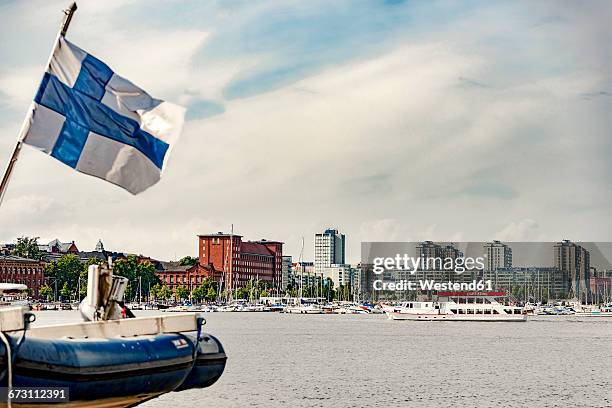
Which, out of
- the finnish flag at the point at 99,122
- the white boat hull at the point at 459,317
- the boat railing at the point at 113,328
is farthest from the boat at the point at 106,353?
the white boat hull at the point at 459,317

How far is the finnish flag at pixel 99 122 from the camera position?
1595 centimetres

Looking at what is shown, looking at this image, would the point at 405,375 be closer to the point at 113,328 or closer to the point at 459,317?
the point at 113,328

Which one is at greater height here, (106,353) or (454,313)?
(454,313)

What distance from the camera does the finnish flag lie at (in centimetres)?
1595

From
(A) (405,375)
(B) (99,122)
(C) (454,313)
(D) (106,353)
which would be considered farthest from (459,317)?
(B) (99,122)

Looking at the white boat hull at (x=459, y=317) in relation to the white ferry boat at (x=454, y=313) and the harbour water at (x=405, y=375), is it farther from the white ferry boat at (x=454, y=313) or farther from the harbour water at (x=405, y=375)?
the harbour water at (x=405, y=375)

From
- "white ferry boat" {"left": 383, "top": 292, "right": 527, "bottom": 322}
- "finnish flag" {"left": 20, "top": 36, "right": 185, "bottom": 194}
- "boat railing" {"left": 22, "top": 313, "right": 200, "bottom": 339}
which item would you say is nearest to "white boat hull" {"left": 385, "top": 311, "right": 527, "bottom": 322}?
"white ferry boat" {"left": 383, "top": 292, "right": 527, "bottom": 322}

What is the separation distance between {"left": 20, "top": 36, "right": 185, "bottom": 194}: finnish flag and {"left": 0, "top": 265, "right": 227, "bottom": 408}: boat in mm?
2666

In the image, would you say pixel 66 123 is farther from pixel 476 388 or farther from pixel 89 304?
pixel 476 388

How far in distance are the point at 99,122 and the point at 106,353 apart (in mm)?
3762

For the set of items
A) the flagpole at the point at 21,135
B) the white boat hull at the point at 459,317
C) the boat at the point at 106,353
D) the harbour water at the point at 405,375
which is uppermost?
the flagpole at the point at 21,135

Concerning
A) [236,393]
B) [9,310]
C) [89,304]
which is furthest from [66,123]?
[236,393]

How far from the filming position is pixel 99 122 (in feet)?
54.0

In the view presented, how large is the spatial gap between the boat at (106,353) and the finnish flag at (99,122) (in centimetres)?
267
